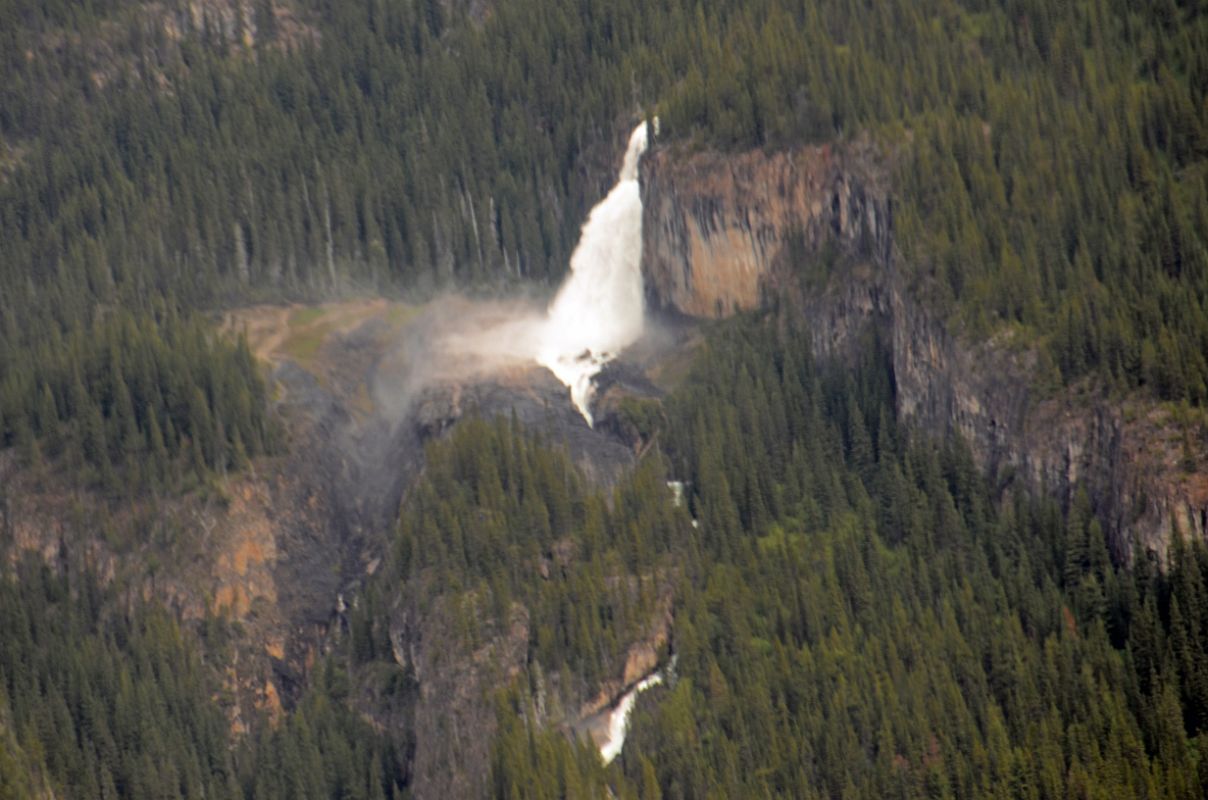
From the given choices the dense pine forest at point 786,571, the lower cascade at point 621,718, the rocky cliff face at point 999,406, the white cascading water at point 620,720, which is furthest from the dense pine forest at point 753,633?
the rocky cliff face at point 999,406

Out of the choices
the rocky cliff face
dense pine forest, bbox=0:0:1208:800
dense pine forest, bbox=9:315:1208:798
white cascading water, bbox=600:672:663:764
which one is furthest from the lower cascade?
the rocky cliff face

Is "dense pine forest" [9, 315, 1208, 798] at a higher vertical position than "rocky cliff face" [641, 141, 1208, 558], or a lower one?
lower

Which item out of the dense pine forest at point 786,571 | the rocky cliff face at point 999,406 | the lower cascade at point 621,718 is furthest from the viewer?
the lower cascade at point 621,718

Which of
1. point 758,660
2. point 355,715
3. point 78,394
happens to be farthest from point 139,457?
point 758,660

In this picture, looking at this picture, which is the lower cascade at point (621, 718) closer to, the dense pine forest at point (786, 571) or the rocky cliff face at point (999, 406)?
the dense pine forest at point (786, 571)

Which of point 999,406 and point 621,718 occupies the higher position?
point 999,406

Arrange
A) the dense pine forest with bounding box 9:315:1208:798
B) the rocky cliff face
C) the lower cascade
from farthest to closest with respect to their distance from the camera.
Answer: the lower cascade → the rocky cliff face → the dense pine forest with bounding box 9:315:1208:798

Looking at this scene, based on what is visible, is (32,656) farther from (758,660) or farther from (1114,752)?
(1114,752)

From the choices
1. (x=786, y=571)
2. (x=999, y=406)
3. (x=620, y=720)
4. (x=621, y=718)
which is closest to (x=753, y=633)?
(x=786, y=571)

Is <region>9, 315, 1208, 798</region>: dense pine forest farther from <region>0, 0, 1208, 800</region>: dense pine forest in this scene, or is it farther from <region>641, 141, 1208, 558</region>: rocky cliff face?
<region>641, 141, 1208, 558</region>: rocky cliff face

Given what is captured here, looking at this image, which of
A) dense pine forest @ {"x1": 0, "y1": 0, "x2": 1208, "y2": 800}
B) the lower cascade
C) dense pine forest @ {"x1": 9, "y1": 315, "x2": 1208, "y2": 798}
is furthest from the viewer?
the lower cascade

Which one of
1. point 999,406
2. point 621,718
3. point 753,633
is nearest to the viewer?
point 621,718

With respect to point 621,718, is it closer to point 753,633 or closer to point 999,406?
point 753,633
